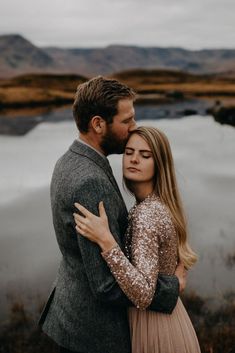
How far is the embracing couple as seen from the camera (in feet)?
8.25

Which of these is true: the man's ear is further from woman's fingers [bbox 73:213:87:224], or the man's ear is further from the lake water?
the lake water

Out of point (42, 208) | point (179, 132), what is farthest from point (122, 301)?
point (179, 132)

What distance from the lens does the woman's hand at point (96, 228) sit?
97.4 inches

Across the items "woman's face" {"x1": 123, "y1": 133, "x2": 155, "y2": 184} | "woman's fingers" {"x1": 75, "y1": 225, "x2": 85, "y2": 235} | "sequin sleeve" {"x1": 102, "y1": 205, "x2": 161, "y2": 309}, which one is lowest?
"sequin sleeve" {"x1": 102, "y1": 205, "x2": 161, "y2": 309}

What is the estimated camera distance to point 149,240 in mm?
2623

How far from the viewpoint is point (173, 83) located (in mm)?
98000

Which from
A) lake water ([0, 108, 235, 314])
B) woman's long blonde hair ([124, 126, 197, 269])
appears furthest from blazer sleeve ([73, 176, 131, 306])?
lake water ([0, 108, 235, 314])

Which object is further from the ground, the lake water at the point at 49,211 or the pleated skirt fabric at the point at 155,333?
the pleated skirt fabric at the point at 155,333

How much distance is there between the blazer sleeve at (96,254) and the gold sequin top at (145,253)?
0.05 m

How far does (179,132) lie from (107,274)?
27025 millimetres

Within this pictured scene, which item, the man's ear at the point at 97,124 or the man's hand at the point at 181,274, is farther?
the man's hand at the point at 181,274

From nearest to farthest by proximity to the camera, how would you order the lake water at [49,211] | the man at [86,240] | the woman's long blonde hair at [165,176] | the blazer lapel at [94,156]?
the man at [86,240], the blazer lapel at [94,156], the woman's long blonde hair at [165,176], the lake water at [49,211]

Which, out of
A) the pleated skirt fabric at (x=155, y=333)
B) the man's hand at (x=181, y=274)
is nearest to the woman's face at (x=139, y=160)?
the man's hand at (x=181, y=274)

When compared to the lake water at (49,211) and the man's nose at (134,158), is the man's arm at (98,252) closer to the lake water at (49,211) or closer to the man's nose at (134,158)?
the man's nose at (134,158)
